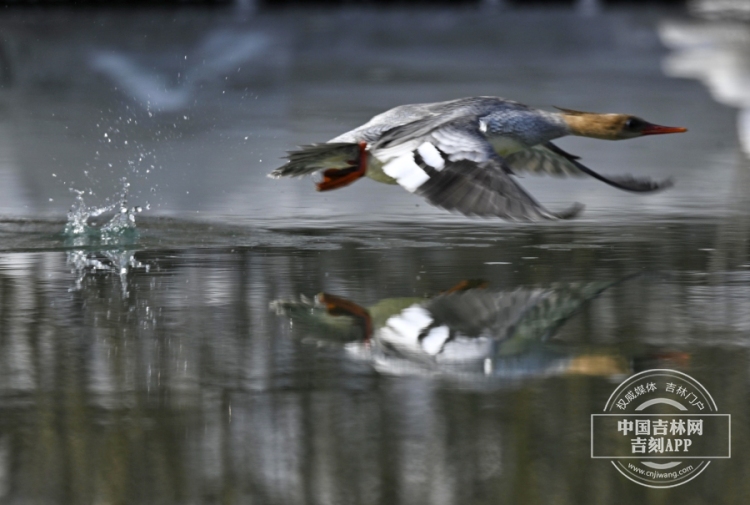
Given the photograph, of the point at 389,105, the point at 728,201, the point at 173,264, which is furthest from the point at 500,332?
the point at 389,105

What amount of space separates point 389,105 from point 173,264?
7419mm

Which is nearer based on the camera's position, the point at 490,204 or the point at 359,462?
the point at 359,462

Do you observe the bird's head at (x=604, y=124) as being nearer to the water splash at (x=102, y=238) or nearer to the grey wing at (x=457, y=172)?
the grey wing at (x=457, y=172)

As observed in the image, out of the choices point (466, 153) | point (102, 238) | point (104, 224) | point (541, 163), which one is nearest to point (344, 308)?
point (466, 153)

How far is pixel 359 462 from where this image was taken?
4.29m

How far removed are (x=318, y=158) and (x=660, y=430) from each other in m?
3.55

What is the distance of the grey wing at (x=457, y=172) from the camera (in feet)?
21.6

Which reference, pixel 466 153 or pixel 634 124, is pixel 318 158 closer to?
pixel 466 153

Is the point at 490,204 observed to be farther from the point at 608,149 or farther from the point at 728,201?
the point at 608,149

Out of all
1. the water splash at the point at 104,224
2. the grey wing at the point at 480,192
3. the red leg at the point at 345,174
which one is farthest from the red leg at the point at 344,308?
the water splash at the point at 104,224

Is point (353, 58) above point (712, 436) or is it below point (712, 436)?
above

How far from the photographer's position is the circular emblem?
14.3 feet

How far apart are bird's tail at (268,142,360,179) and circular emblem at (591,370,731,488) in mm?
2852

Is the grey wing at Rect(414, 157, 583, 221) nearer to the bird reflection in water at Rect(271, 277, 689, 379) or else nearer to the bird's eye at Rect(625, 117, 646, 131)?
the bird reflection in water at Rect(271, 277, 689, 379)
